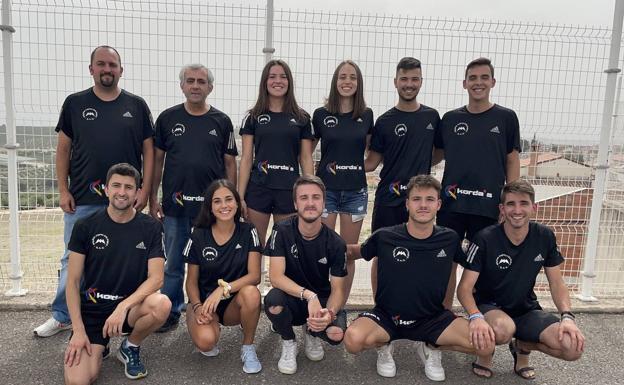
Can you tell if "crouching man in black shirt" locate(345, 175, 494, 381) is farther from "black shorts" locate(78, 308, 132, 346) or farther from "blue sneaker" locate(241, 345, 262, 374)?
"black shorts" locate(78, 308, 132, 346)

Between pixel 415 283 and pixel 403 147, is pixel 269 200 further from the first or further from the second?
pixel 415 283

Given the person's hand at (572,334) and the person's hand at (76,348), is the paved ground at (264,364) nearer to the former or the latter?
the person's hand at (76,348)

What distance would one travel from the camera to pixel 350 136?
398cm

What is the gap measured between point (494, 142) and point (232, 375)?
9.18 feet

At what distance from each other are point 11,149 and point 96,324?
2350mm

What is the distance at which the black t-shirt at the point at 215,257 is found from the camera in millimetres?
3596

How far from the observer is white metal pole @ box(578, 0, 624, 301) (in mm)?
4730

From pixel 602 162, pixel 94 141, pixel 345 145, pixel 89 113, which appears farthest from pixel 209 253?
pixel 602 162

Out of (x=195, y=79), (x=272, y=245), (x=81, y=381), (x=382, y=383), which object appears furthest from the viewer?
(x=195, y=79)

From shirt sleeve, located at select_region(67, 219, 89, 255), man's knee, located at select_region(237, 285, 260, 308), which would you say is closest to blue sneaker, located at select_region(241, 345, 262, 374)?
man's knee, located at select_region(237, 285, 260, 308)

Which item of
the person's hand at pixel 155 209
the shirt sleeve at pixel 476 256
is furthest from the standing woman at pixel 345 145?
the person's hand at pixel 155 209

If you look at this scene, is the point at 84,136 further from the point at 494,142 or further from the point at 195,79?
the point at 494,142

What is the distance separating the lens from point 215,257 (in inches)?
142

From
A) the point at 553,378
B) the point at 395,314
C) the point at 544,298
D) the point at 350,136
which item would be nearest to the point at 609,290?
the point at 544,298
